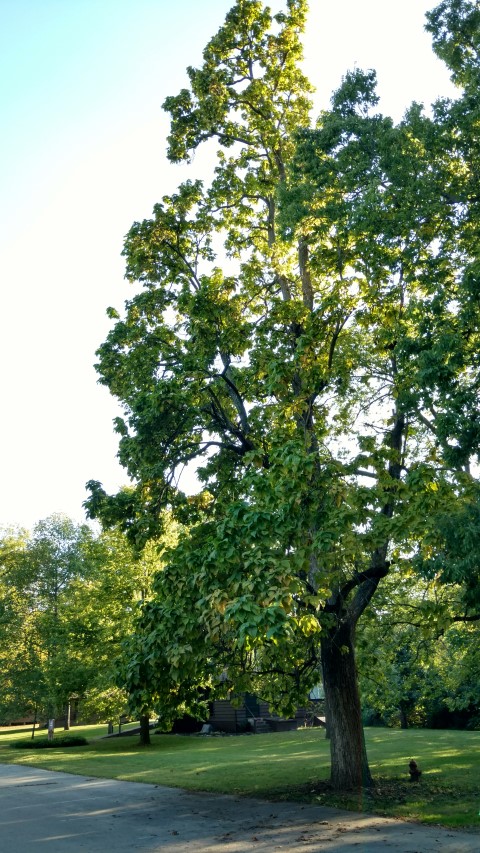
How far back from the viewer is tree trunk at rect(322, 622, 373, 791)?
14.9 m

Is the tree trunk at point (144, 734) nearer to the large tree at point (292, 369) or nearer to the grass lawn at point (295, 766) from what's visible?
the grass lawn at point (295, 766)

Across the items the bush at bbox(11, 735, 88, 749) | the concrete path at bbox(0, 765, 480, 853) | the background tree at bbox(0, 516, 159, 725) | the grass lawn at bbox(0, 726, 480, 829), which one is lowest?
the concrete path at bbox(0, 765, 480, 853)

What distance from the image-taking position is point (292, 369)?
13727 millimetres

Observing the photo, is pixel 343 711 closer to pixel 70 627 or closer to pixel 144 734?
pixel 70 627

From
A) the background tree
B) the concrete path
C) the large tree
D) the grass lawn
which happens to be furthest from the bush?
the large tree

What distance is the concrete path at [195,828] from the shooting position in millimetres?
10344

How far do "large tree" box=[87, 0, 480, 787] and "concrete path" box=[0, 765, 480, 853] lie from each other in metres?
2.11

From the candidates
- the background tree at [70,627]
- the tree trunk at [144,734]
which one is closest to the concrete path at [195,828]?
the background tree at [70,627]

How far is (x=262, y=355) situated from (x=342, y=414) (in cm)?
378

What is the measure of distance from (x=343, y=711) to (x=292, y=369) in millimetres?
7337

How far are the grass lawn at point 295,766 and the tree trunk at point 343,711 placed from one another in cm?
50

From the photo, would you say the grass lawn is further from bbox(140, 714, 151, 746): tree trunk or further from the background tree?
the background tree

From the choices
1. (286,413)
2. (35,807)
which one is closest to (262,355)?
(286,413)

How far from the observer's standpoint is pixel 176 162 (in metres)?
18.2
